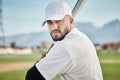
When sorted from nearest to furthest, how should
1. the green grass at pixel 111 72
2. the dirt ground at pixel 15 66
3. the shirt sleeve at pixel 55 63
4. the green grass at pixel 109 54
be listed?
the shirt sleeve at pixel 55 63, the green grass at pixel 111 72, the dirt ground at pixel 15 66, the green grass at pixel 109 54

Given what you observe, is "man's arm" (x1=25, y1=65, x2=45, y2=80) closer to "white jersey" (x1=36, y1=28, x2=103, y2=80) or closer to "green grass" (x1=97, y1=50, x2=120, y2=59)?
"white jersey" (x1=36, y1=28, x2=103, y2=80)

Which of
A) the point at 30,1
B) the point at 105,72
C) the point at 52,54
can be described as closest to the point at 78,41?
the point at 52,54

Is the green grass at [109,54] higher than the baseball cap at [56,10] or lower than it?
lower

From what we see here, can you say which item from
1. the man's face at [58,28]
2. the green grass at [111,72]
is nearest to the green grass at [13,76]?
the green grass at [111,72]

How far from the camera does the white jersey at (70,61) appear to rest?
120 centimetres

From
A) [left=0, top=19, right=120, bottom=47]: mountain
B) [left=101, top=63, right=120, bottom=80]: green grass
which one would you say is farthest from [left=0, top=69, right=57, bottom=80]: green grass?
[left=101, top=63, right=120, bottom=80]: green grass

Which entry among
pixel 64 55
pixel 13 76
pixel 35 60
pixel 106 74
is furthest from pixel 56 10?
pixel 13 76

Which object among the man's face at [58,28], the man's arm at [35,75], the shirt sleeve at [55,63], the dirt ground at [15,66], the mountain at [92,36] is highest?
the man's face at [58,28]

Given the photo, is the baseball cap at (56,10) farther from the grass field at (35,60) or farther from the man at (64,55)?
the grass field at (35,60)

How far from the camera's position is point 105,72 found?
6.64m

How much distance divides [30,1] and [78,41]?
14.7 ft

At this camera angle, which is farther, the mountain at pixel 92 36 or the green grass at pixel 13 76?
the green grass at pixel 13 76

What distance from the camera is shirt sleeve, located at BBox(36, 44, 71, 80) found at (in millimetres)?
1194

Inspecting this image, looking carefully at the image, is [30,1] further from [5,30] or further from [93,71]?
[93,71]
